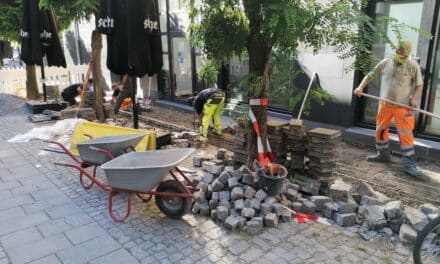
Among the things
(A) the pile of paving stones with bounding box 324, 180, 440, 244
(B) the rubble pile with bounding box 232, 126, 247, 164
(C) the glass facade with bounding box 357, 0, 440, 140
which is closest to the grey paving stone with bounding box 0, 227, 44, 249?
(B) the rubble pile with bounding box 232, 126, 247, 164

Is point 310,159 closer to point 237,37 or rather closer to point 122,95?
point 237,37

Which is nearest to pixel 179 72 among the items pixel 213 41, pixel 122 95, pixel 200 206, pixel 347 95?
pixel 122 95

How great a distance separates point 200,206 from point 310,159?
1499 mm

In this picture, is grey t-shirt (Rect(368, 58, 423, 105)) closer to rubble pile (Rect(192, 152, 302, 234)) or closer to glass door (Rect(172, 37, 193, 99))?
rubble pile (Rect(192, 152, 302, 234))

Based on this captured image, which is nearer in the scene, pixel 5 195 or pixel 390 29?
pixel 5 195

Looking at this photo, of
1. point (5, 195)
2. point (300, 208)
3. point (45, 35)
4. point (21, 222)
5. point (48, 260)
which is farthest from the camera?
point (45, 35)

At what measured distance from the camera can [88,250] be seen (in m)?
3.10

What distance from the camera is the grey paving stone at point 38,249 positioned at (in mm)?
3014

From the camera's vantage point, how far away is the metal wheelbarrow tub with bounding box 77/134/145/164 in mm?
4004

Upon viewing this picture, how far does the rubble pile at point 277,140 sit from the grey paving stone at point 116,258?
2.23m

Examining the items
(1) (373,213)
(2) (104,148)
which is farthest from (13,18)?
(1) (373,213)

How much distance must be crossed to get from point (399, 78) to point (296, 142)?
182cm

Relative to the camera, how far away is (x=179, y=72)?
1016 centimetres

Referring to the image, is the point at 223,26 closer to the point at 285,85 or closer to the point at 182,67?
the point at 285,85
